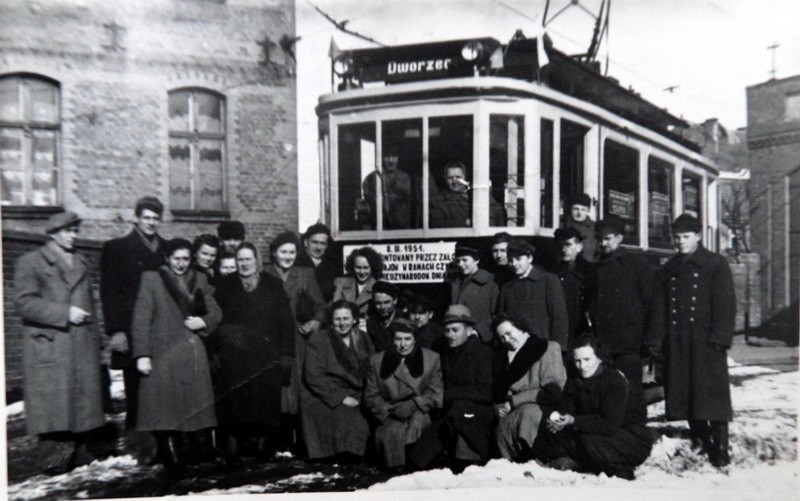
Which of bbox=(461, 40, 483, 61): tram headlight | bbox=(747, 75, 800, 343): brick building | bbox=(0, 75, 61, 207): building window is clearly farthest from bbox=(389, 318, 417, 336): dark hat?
bbox=(747, 75, 800, 343): brick building

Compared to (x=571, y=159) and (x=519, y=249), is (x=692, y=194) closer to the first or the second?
(x=571, y=159)

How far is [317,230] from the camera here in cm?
409

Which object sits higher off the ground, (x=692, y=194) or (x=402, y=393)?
(x=692, y=194)

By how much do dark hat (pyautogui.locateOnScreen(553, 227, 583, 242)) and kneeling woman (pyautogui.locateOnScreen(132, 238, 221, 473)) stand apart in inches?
84.2

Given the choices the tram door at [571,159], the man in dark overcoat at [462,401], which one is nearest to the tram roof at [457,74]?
the tram door at [571,159]

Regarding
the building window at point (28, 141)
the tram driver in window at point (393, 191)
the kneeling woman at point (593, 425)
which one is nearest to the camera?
the kneeling woman at point (593, 425)

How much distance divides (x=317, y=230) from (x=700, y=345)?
8.16ft

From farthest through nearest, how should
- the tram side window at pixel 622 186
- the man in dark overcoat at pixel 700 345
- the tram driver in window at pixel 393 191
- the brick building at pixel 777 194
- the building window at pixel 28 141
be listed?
the tram side window at pixel 622 186 < the brick building at pixel 777 194 < the tram driver in window at pixel 393 191 < the man in dark overcoat at pixel 700 345 < the building window at pixel 28 141

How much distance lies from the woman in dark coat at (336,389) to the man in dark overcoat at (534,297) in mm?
944

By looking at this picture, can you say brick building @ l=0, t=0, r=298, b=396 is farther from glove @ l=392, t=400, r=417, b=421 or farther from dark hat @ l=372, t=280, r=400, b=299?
glove @ l=392, t=400, r=417, b=421

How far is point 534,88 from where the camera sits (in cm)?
407

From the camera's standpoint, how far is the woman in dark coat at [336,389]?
12.6 ft

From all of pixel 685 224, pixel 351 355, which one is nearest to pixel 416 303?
pixel 351 355

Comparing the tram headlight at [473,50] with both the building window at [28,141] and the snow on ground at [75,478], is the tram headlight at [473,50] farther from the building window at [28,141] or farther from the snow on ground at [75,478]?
the snow on ground at [75,478]
